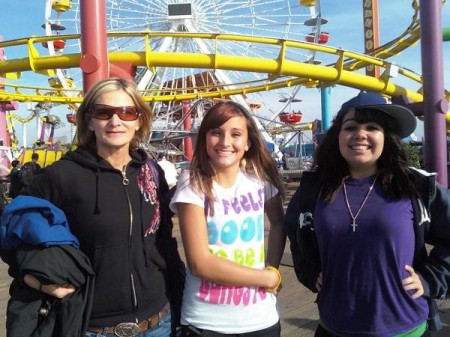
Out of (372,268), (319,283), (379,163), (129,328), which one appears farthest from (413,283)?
(129,328)

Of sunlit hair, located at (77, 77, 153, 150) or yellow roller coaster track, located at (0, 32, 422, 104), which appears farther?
yellow roller coaster track, located at (0, 32, 422, 104)

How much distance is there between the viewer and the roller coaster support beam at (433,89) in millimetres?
5973

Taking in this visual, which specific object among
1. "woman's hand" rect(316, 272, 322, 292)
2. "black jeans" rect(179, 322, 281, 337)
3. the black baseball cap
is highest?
the black baseball cap

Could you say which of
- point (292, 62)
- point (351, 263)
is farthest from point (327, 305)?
point (292, 62)

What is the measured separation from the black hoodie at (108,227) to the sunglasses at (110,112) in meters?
0.14

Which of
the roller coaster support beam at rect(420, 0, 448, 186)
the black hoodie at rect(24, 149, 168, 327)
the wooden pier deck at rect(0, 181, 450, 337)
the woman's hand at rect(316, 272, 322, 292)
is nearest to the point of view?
the black hoodie at rect(24, 149, 168, 327)

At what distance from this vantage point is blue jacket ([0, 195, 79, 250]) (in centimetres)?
148

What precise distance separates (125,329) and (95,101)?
0.81 m

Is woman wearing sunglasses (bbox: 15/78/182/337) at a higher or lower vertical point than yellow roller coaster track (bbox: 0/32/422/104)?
lower

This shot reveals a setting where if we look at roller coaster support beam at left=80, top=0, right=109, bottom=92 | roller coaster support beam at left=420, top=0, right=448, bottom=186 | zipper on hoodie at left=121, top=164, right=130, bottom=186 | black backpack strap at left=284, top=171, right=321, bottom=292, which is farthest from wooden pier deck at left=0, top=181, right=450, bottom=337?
roller coaster support beam at left=420, top=0, right=448, bottom=186

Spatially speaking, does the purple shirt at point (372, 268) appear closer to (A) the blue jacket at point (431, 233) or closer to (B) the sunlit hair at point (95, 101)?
(A) the blue jacket at point (431, 233)

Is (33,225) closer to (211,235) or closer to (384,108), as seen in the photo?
(211,235)

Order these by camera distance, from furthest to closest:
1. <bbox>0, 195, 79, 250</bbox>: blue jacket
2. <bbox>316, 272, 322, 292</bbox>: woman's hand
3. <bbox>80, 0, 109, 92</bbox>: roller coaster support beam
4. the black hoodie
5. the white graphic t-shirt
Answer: <bbox>80, 0, 109, 92</bbox>: roller coaster support beam, <bbox>316, 272, 322, 292</bbox>: woman's hand, the white graphic t-shirt, the black hoodie, <bbox>0, 195, 79, 250</bbox>: blue jacket

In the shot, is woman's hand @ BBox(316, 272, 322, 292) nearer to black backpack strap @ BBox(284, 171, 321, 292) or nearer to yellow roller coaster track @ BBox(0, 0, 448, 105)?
black backpack strap @ BBox(284, 171, 321, 292)
